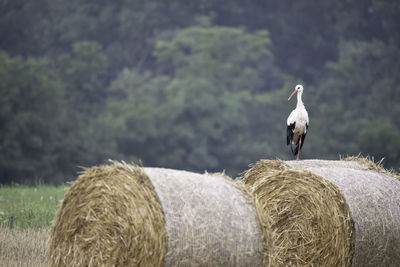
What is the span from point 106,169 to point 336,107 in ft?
118

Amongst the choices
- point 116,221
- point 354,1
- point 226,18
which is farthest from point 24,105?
point 116,221

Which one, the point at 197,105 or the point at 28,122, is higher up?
the point at 197,105

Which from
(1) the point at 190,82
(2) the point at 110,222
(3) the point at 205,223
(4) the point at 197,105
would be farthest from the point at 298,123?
(1) the point at 190,82

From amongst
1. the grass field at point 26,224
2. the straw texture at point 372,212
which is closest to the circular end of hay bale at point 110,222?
the grass field at point 26,224

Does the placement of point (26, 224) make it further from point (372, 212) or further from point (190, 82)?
point (190, 82)

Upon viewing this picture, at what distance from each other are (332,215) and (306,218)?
0.44 m

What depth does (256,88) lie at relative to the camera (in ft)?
154

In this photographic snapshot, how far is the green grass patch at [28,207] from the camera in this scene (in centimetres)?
1026

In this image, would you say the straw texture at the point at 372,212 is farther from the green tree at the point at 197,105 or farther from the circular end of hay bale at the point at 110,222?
the green tree at the point at 197,105

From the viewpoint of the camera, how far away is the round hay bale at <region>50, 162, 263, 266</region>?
20.4 feet

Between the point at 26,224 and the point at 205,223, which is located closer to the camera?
the point at 205,223

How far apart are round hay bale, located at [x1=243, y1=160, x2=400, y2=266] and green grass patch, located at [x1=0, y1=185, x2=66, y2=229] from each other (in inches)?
115

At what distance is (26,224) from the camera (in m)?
10.3

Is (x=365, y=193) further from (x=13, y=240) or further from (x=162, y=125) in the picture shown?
(x=162, y=125)
